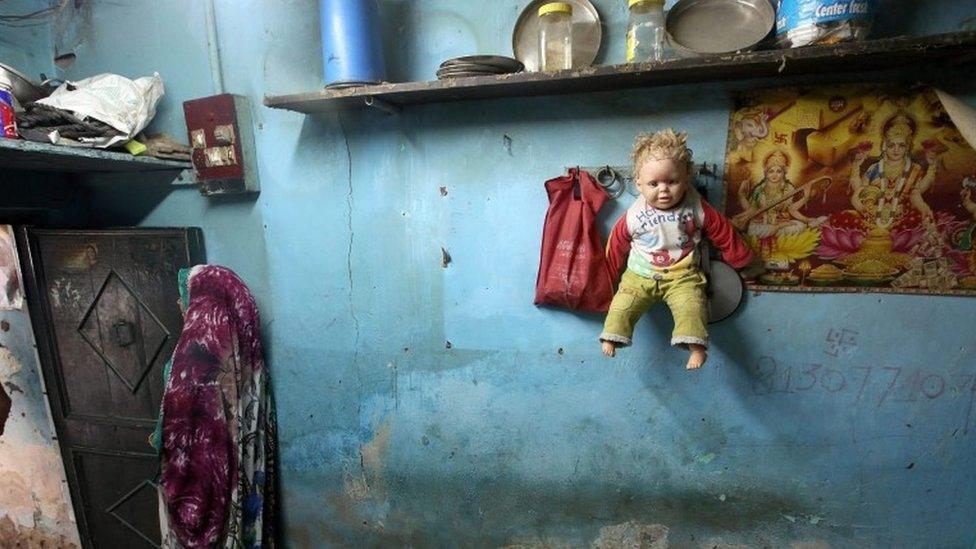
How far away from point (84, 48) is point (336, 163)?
1338mm

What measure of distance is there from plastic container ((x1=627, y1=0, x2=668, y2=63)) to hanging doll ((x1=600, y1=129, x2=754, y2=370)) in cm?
27

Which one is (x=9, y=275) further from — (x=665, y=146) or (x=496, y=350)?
(x=665, y=146)

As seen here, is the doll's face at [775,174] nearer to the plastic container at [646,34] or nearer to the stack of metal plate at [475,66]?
the plastic container at [646,34]

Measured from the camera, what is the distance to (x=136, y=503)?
2066 mm

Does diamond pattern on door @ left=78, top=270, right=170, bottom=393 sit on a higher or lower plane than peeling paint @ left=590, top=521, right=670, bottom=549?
higher

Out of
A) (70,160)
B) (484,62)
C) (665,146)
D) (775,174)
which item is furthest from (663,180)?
(70,160)

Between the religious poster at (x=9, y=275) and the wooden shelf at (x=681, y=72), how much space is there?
5.20ft

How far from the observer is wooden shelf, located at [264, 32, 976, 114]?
1078 mm

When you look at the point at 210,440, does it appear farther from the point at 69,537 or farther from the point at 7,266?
the point at 69,537

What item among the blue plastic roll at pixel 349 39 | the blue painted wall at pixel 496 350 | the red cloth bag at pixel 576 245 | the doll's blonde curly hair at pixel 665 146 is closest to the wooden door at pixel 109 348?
the blue painted wall at pixel 496 350

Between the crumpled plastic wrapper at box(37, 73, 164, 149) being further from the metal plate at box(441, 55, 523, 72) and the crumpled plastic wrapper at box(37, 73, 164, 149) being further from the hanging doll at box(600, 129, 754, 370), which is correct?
the hanging doll at box(600, 129, 754, 370)

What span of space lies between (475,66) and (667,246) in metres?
0.84

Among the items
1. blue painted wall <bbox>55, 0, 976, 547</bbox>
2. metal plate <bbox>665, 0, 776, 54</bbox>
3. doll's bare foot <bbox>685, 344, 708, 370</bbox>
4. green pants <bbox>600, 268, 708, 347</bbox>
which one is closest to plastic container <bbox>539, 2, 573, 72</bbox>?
blue painted wall <bbox>55, 0, 976, 547</bbox>

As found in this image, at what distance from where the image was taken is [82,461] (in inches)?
82.7
